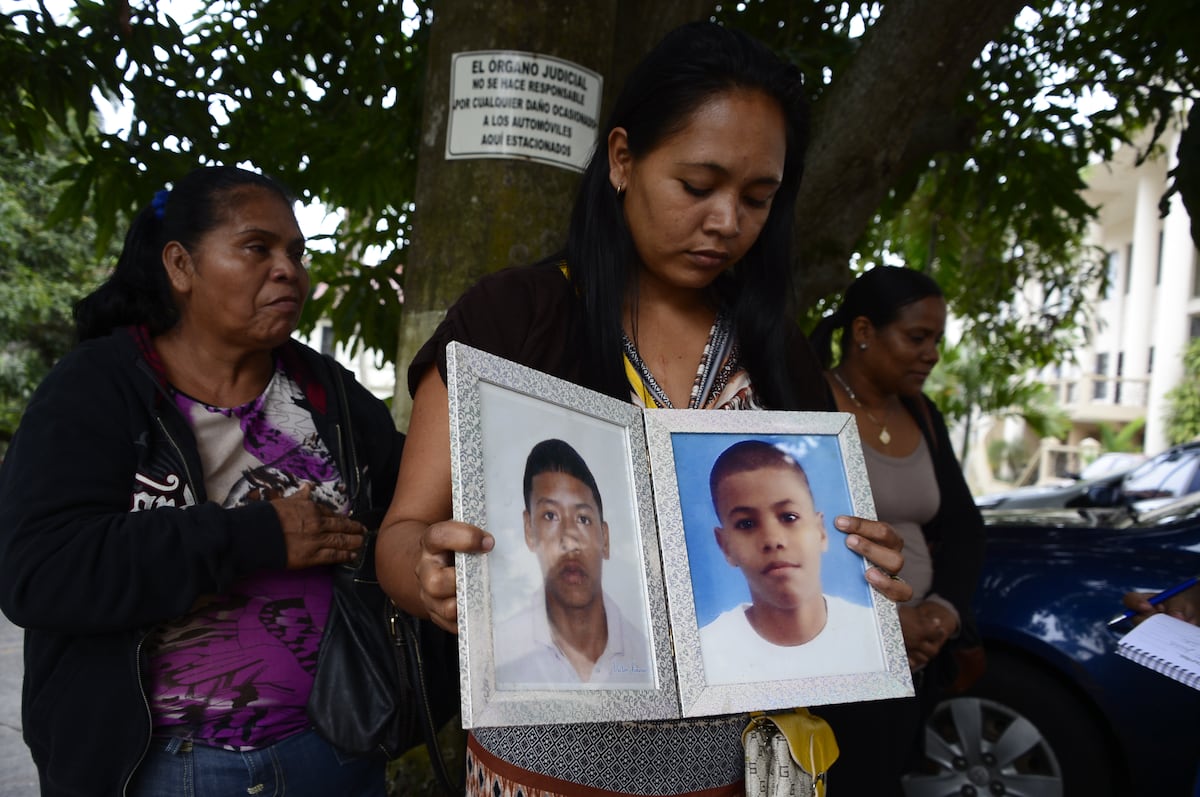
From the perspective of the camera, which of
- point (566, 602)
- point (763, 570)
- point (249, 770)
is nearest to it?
point (566, 602)

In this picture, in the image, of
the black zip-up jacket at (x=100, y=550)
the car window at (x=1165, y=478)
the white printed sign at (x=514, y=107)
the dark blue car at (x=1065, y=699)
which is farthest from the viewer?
the car window at (x=1165, y=478)

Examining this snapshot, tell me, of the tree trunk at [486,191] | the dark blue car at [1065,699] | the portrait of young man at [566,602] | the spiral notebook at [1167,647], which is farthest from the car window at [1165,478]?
the portrait of young man at [566,602]

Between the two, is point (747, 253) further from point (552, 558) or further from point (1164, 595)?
point (1164, 595)

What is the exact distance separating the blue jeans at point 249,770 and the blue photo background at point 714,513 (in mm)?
1064

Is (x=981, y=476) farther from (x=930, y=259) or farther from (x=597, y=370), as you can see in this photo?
(x=597, y=370)

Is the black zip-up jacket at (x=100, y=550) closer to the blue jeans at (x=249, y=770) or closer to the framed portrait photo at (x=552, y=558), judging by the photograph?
the blue jeans at (x=249, y=770)

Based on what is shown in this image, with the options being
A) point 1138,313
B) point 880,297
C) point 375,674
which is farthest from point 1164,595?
point 1138,313

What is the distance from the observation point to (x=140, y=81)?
3512 mm

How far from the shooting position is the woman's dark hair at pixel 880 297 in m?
3.29

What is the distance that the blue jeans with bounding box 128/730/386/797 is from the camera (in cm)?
187

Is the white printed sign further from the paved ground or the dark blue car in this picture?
the paved ground

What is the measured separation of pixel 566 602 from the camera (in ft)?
4.13

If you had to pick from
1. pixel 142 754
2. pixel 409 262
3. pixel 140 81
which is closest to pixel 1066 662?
pixel 409 262

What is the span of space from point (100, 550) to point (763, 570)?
1.20 metres
